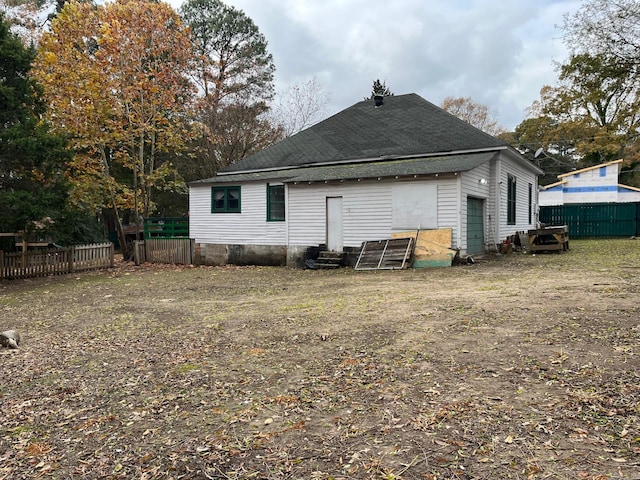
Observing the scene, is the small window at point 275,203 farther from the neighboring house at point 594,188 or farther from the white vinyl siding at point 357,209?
the neighboring house at point 594,188

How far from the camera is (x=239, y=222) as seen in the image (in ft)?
55.3

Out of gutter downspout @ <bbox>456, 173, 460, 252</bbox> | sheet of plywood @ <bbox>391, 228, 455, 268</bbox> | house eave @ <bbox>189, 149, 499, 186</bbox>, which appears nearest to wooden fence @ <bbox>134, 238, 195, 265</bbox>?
house eave @ <bbox>189, 149, 499, 186</bbox>

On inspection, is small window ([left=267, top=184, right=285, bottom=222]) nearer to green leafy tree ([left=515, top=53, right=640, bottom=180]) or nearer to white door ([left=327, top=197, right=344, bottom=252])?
white door ([left=327, top=197, right=344, bottom=252])

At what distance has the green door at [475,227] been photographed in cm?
1392

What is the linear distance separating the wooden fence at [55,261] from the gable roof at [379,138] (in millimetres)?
6166

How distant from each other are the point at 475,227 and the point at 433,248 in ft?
7.65

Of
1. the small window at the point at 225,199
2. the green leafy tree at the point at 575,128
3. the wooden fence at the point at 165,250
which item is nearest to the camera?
the small window at the point at 225,199

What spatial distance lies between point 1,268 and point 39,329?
8.20 m

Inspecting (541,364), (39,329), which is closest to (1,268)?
(39,329)

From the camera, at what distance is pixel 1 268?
13.3m

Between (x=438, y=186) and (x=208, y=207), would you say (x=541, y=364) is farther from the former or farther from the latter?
(x=208, y=207)

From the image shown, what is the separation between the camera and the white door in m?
14.7

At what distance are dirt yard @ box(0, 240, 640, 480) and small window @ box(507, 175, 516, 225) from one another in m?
9.28

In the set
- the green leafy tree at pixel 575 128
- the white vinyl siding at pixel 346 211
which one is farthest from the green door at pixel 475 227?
the green leafy tree at pixel 575 128
